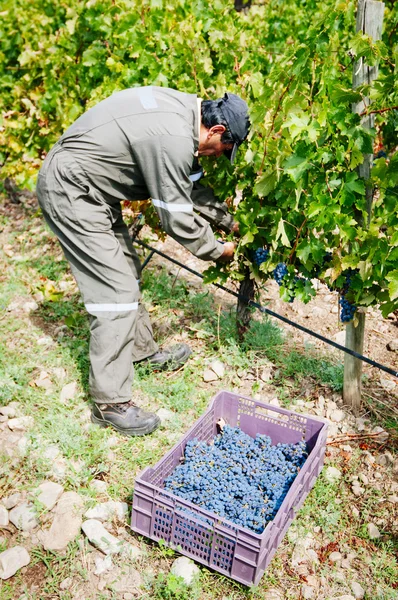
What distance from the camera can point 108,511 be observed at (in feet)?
9.36

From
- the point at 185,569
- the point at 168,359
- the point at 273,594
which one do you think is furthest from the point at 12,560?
the point at 168,359

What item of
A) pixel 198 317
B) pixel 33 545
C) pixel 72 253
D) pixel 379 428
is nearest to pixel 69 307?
pixel 198 317

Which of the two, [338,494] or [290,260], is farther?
[290,260]

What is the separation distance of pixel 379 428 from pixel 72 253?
6.82ft

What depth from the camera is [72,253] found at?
323 centimetres

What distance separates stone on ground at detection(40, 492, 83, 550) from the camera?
2.69m

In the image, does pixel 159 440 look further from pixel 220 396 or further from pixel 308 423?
pixel 308 423

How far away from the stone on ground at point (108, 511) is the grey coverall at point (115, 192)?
0.61 m

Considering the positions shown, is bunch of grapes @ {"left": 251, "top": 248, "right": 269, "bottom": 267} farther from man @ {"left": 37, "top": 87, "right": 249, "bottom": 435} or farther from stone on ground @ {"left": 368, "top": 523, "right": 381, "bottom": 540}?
stone on ground @ {"left": 368, "top": 523, "right": 381, "bottom": 540}

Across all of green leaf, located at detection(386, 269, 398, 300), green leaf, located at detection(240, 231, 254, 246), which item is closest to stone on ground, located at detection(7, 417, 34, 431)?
green leaf, located at detection(240, 231, 254, 246)

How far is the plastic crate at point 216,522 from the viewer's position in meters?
2.38

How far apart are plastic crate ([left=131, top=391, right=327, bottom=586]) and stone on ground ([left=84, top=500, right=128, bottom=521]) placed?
0.64 ft

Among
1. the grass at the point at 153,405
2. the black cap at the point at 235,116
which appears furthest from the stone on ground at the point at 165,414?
the black cap at the point at 235,116

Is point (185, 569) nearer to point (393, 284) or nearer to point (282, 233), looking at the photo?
point (393, 284)
